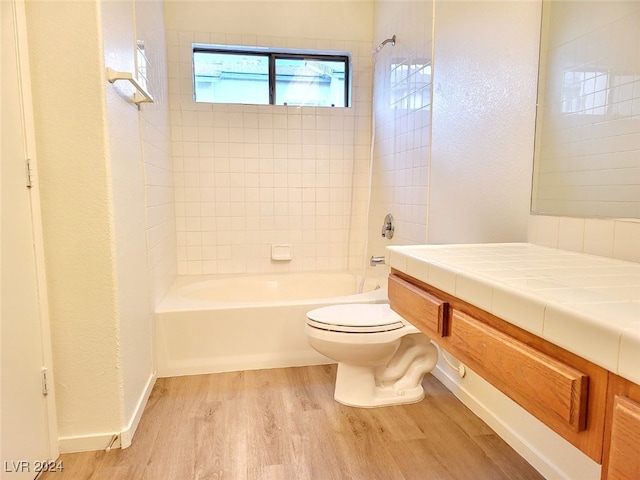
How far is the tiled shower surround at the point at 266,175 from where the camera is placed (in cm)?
295

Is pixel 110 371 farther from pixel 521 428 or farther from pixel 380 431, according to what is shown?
pixel 521 428

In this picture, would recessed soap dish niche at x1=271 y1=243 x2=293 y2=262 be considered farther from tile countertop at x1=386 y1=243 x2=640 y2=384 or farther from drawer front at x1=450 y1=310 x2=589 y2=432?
drawer front at x1=450 y1=310 x2=589 y2=432

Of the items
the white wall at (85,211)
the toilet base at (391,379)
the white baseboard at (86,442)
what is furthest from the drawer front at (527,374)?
the white baseboard at (86,442)

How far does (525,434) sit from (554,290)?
1.07 m

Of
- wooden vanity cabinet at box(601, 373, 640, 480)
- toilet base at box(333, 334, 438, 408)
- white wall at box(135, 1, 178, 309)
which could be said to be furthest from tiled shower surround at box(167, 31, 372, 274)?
wooden vanity cabinet at box(601, 373, 640, 480)

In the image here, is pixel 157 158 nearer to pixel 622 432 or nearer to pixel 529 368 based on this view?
pixel 529 368

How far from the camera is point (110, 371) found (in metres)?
1.55

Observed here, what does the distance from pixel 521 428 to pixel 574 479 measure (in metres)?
0.26

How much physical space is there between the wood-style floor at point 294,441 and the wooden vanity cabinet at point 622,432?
104 cm

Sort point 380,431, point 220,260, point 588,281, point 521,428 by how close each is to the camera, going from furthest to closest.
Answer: point 220,260 → point 380,431 → point 521,428 → point 588,281

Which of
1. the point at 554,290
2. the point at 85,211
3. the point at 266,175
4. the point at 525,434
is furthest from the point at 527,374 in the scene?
the point at 266,175

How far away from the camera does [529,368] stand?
692 millimetres

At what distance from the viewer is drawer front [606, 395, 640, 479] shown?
0.51 m

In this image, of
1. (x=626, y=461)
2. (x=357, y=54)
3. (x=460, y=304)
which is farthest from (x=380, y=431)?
(x=357, y=54)
